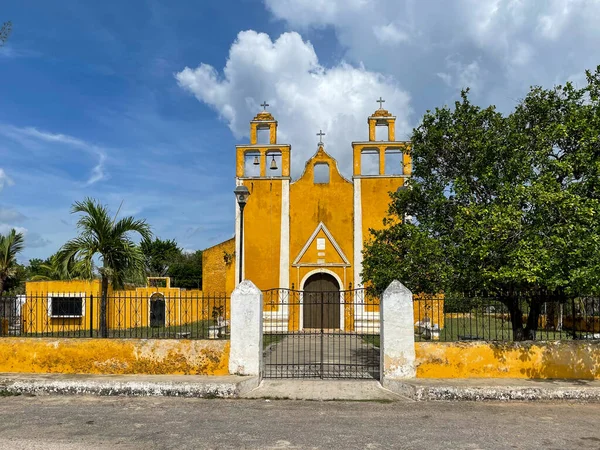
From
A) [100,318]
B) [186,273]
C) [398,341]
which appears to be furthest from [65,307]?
[186,273]

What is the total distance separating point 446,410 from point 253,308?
364 cm

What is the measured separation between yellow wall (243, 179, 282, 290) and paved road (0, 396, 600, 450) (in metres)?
13.1

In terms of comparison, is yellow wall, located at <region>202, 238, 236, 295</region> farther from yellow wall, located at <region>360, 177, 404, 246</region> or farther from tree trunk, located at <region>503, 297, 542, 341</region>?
tree trunk, located at <region>503, 297, 542, 341</region>

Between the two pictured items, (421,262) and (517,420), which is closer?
(517,420)

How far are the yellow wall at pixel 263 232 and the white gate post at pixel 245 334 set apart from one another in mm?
11888

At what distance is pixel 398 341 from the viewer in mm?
9062

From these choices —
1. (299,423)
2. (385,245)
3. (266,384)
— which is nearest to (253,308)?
(266,384)

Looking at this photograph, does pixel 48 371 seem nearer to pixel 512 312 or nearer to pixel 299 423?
pixel 299 423

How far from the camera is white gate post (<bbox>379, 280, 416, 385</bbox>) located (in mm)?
9039

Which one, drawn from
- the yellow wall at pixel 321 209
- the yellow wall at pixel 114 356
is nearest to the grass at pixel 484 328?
the yellow wall at pixel 114 356

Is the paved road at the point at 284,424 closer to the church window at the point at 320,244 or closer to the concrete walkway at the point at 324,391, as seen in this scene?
the concrete walkway at the point at 324,391

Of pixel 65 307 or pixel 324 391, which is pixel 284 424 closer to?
pixel 324 391

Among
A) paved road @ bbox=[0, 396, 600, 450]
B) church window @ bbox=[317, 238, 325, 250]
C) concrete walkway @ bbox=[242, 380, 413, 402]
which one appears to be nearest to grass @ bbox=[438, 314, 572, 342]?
concrete walkway @ bbox=[242, 380, 413, 402]

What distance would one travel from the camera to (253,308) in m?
9.29
